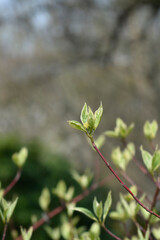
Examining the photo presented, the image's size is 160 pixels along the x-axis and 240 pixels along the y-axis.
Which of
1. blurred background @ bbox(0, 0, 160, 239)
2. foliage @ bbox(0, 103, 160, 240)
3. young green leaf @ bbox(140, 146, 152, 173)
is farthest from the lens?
blurred background @ bbox(0, 0, 160, 239)

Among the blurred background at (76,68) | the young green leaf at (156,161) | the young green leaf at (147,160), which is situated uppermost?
the blurred background at (76,68)

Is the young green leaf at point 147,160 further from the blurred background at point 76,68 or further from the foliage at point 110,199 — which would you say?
the blurred background at point 76,68

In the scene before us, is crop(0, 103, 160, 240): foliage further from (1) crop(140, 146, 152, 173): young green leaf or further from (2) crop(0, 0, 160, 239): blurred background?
(2) crop(0, 0, 160, 239): blurred background

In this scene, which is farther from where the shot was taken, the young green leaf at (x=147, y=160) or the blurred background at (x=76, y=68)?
the blurred background at (x=76, y=68)

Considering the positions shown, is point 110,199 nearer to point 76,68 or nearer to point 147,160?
point 147,160

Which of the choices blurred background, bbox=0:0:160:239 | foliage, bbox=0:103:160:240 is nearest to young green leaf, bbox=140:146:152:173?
foliage, bbox=0:103:160:240

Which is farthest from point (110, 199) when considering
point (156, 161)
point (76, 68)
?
point (76, 68)

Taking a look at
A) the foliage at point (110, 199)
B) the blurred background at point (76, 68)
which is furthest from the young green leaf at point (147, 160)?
the blurred background at point (76, 68)

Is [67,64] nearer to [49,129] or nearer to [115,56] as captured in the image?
[115,56]
